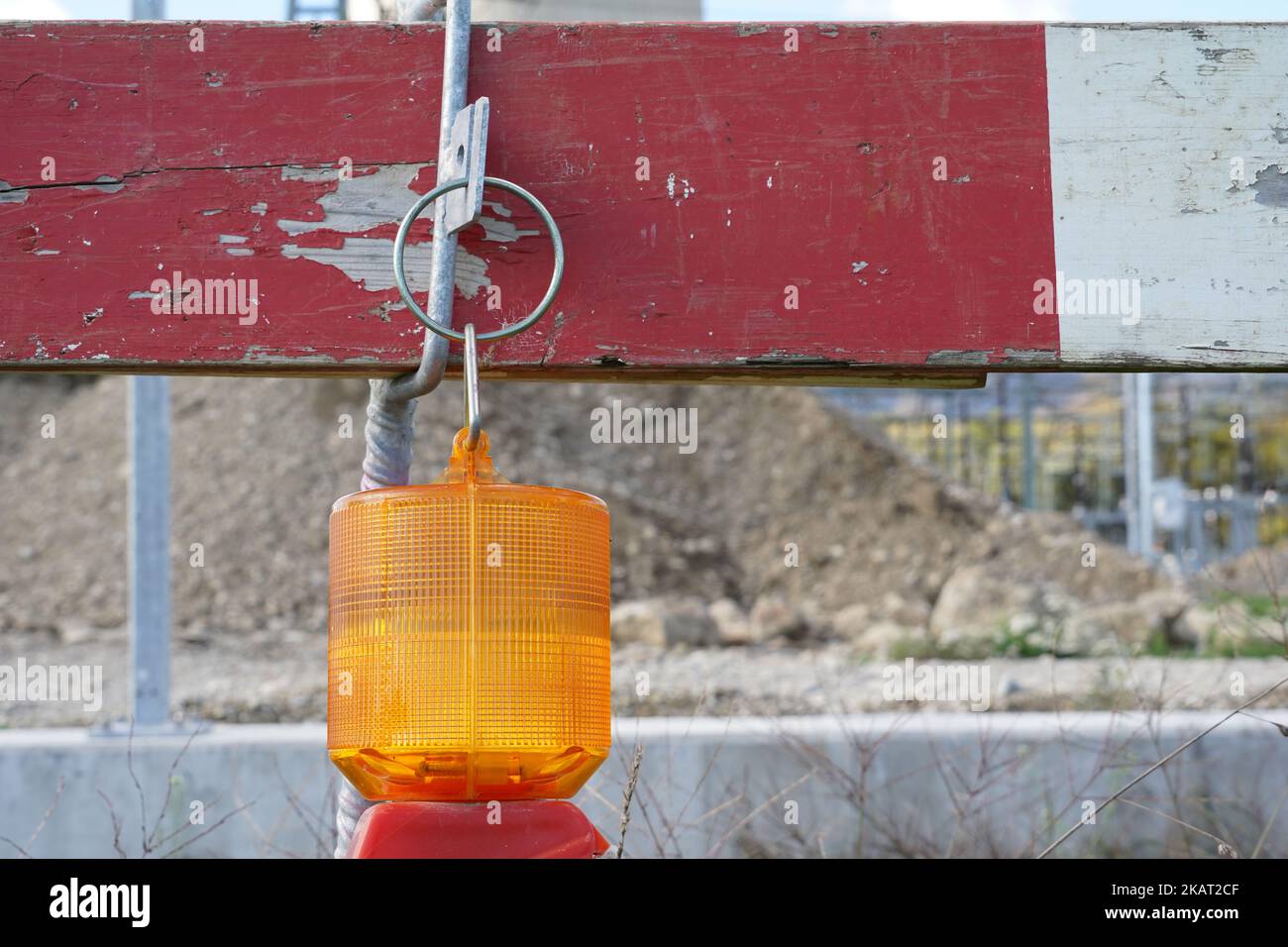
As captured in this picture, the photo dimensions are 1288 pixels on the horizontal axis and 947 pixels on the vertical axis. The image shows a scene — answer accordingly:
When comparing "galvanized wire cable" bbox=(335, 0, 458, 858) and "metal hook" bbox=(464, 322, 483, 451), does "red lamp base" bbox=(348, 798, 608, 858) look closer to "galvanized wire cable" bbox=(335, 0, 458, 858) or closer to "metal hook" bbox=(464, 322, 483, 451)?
"galvanized wire cable" bbox=(335, 0, 458, 858)

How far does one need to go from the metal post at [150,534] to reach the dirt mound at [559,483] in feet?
19.9

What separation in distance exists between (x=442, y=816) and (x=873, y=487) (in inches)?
528

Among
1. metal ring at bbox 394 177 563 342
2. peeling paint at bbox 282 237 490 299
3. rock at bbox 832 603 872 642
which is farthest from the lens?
rock at bbox 832 603 872 642

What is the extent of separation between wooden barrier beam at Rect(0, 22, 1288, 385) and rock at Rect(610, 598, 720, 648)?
7821 millimetres

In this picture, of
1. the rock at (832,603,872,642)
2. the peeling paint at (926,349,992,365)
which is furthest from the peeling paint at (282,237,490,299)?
the rock at (832,603,872,642)

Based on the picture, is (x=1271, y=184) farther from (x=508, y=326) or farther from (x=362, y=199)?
(x=362, y=199)

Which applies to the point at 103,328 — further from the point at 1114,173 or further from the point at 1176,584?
the point at 1176,584

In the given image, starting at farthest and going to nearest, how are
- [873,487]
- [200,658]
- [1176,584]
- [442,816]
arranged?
1. [873,487]
2. [1176,584]
3. [200,658]
4. [442,816]

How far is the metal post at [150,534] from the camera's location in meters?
4.59

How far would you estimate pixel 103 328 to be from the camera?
1.33m

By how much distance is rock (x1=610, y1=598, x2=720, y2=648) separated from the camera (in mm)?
9188

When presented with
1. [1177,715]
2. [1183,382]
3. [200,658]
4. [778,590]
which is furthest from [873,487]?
[1177,715]

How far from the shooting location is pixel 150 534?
470 centimetres
